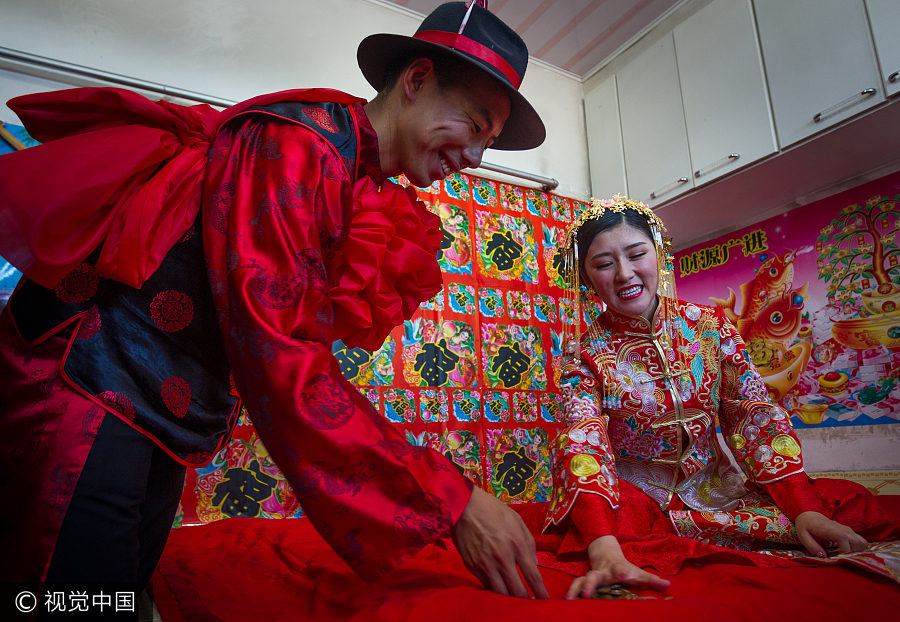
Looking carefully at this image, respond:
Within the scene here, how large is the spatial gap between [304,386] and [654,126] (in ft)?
10.3

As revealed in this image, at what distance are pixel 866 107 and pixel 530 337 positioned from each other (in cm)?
178

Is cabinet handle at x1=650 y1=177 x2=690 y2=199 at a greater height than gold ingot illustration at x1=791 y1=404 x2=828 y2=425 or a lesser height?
greater

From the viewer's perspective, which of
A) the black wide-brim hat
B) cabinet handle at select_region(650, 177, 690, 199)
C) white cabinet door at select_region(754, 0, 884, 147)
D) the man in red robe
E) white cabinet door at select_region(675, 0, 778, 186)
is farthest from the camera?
cabinet handle at select_region(650, 177, 690, 199)

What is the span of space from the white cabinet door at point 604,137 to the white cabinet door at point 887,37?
1.36 metres

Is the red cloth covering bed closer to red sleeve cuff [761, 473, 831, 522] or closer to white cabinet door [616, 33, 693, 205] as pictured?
red sleeve cuff [761, 473, 831, 522]

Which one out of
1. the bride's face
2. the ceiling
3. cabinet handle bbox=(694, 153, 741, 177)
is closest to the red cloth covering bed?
the bride's face

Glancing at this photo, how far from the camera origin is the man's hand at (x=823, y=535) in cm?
115

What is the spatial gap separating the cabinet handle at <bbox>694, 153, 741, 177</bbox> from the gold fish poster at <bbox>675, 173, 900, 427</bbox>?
1.70 ft

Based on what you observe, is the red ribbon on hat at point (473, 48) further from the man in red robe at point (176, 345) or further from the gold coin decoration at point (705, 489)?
the gold coin decoration at point (705, 489)

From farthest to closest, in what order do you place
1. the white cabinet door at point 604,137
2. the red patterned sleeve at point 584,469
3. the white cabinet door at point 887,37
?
the white cabinet door at point 604,137 < the white cabinet door at point 887,37 < the red patterned sleeve at point 584,469

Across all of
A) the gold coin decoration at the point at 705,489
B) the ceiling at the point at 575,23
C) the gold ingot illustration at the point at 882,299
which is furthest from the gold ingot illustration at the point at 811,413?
the ceiling at the point at 575,23

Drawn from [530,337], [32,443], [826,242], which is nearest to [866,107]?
[826,242]

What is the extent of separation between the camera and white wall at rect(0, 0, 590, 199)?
228 cm

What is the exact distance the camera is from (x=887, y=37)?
2.24m
